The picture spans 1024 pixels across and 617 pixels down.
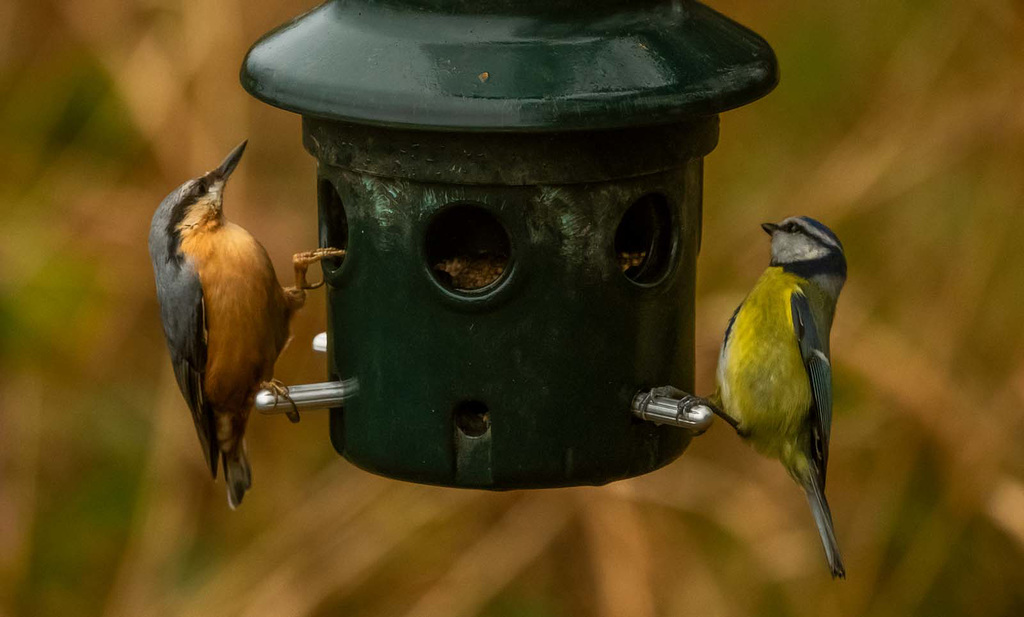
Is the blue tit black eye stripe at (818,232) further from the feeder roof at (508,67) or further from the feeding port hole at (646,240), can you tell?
the feeder roof at (508,67)

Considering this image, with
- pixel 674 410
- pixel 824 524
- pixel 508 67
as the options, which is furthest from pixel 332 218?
pixel 824 524

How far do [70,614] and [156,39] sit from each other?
2.52 metres

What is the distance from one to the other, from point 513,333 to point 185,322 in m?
1.36

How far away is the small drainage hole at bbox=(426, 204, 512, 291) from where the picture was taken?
4059 mm

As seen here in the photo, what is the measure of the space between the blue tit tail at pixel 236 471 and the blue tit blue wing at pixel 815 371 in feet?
6.37

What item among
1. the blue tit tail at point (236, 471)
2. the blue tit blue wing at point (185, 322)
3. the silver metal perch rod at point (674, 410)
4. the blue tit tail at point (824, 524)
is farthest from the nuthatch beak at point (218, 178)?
the blue tit tail at point (824, 524)

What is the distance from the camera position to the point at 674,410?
155 inches

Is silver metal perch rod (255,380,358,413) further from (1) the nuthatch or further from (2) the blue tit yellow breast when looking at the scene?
(2) the blue tit yellow breast

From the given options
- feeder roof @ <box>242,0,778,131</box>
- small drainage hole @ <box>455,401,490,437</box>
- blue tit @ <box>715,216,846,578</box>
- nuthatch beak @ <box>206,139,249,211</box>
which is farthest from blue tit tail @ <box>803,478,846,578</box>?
nuthatch beak @ <box>206,139,249,211</box>

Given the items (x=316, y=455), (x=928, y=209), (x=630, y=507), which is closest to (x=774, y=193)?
(x=928, y=209)

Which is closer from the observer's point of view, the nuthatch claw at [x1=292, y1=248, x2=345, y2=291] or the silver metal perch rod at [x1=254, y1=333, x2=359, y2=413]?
the silver metal perch rod at [x1=254, y1=333, x2=359, y2=413]

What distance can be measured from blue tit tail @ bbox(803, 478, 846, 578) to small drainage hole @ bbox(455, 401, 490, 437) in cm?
116

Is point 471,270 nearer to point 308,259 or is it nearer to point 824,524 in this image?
point 308,259

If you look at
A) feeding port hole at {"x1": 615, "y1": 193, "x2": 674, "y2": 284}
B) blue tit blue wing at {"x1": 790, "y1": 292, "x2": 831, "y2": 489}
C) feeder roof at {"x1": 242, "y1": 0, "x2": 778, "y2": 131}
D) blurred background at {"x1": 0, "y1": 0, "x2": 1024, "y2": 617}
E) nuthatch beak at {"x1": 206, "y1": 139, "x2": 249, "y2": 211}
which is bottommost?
blurred background at {"x1": 0, "y1": 0, "x2": 1024, "y2": 617}
